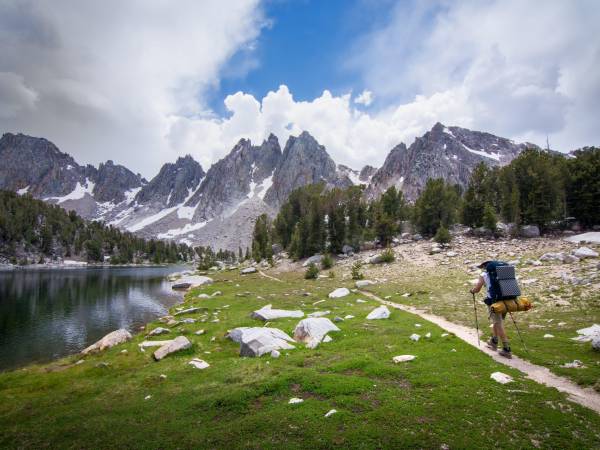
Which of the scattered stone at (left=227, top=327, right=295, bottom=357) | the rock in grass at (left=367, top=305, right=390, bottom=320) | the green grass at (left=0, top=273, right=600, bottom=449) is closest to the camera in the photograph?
the green grass at (left=0, top=273, right=600, bottom=449)

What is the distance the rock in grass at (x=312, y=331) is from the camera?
16938 mm

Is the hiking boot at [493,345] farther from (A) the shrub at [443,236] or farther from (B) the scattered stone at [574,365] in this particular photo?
(A) the shrub at [443,236]

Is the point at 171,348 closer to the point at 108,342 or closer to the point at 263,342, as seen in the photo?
the point at 263,342

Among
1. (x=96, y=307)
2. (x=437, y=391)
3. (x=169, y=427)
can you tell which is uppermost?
(x=437, y=391)

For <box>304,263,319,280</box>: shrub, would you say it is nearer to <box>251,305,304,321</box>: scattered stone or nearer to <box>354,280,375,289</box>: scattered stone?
<box>354,280,375,289</box>: scattered stone

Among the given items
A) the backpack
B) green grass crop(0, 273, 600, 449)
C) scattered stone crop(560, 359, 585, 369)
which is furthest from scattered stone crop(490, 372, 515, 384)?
the backpack

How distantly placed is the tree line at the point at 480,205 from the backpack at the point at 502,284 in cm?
4380

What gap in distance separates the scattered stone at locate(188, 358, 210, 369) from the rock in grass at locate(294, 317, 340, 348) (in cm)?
547

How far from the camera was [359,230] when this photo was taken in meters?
70.4

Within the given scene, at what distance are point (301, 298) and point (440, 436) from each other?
28.0 m

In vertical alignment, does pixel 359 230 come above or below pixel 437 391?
above

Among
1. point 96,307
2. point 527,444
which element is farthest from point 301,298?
point 96,307

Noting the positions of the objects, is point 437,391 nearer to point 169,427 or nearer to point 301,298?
point 169,427

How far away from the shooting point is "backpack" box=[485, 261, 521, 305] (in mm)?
12547
